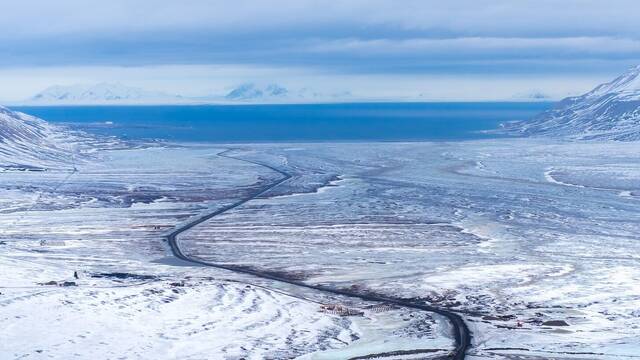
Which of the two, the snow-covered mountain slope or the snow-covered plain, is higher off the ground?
the snow-covered mountain slope

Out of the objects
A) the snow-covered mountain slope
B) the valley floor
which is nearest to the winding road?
the valley floor

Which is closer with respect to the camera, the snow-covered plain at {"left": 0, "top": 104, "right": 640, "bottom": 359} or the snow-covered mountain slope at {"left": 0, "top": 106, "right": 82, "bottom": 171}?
the snow-covered plain at {"left": 0, "top": 104, "right": 640, "bottom": 359}

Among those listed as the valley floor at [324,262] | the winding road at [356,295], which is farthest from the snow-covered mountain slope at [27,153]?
the winding road at [356,295]

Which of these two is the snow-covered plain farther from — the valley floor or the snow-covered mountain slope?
the snow-covered mountain slope

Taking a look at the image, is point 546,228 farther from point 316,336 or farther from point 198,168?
point 198,168

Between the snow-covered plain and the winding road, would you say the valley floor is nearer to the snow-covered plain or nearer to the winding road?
the snow-covered plain

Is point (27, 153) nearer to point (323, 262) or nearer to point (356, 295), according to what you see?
point (323, 262)
